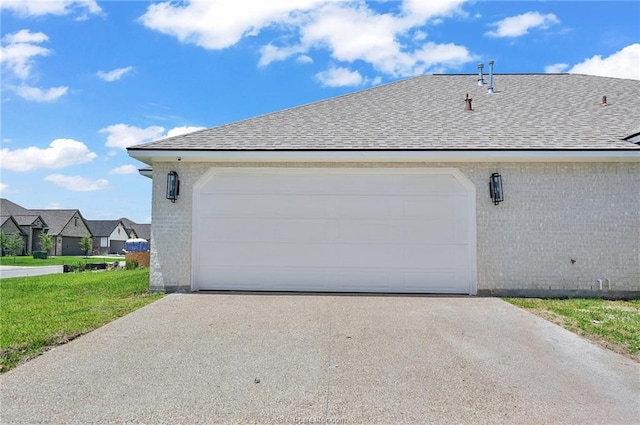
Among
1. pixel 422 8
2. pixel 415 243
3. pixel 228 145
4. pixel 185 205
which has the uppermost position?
pixel 422 8

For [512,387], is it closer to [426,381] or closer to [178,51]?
[426,381]

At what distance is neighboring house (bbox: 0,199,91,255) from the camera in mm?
45906

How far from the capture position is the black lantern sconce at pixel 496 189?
7.41 m

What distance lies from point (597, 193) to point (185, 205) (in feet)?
26.9

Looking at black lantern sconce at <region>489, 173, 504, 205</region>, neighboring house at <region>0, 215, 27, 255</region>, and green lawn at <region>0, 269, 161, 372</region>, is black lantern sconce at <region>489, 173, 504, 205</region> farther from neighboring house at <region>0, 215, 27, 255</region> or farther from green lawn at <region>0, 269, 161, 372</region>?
neighboring house at <region>0, 215, 27, 255</region>

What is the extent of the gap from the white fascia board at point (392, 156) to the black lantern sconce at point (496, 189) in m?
0.35

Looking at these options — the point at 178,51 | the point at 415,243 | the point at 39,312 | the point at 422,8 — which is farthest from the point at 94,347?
the point at 422,8

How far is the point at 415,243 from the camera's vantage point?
299 inches

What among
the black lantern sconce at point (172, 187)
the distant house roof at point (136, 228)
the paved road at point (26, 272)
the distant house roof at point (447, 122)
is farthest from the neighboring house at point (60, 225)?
the distant house roof at point (447, 122)

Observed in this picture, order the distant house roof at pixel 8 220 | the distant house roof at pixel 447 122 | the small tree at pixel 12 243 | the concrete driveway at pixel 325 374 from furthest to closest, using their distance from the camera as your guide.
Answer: the distant house roof at pixel 8 220 < the small tree at pixel 12 243 < the distant house roof at pixel 447 122 < the concrete driveway at pixel 325 374

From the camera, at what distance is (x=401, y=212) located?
7.68 m

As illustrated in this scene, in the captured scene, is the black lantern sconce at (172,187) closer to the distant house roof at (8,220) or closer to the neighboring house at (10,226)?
the neighboring house at (10,226)

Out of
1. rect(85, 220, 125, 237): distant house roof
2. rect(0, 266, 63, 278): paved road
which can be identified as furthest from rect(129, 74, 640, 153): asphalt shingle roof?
rect(85, 220, 125, 237): distant house roof

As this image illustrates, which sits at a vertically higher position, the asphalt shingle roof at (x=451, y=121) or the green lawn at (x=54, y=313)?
the asphalt shingle roof at (x=451, y=121)
